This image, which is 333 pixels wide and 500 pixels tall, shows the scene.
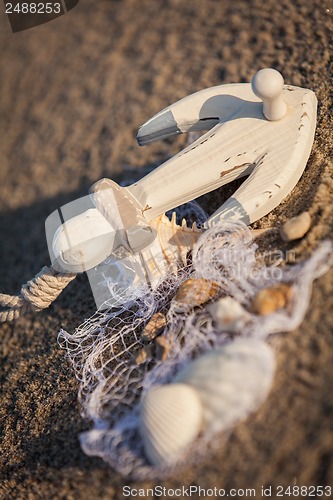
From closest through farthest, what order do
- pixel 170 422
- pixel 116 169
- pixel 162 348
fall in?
pixel 170 422 → pixel 162 348 → pixel 116 169

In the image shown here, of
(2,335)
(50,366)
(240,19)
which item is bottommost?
(2,335)

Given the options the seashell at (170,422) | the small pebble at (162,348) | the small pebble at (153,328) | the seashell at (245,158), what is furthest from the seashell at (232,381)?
the seashell at (245,158)

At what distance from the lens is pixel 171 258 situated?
1442 mm

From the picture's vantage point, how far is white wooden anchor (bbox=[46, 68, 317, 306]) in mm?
1320

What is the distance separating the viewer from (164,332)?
1297 millimetres

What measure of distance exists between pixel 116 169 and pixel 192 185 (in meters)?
0.69

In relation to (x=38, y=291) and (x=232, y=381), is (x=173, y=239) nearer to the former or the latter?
(x=38, y=291)

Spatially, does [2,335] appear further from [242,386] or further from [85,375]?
[242,386]

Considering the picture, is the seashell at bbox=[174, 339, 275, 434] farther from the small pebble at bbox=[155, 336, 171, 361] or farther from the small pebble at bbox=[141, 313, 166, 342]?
the small pebble at bbox=[141, 313, 166, 342]

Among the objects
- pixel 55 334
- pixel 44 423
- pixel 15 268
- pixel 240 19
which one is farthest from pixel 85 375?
pixel 240 19

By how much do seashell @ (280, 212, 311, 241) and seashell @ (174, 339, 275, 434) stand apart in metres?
0.34

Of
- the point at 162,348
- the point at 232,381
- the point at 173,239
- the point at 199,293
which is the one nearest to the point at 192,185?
the point at 173,239

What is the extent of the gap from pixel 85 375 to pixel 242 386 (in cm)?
54

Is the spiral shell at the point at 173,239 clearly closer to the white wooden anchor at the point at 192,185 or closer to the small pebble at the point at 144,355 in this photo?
the white wooden anchor at the point at 192,185
